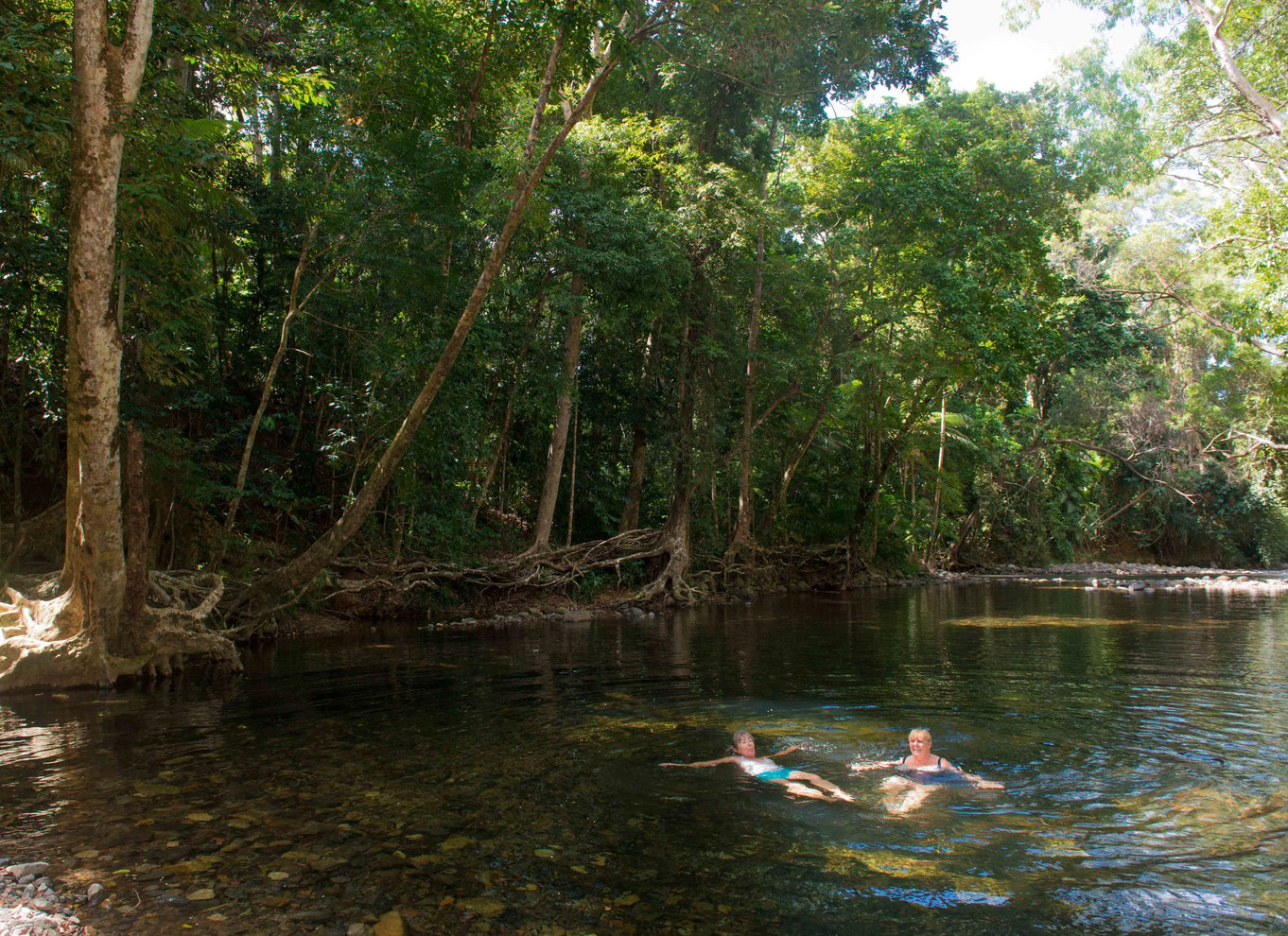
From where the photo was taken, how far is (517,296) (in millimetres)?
20141

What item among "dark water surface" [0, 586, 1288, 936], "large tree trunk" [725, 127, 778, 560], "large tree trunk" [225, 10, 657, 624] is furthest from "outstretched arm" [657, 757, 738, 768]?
"large tree trunk" [725, 127, 778, 560]

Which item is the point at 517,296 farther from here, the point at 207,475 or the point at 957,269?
the point at 957,269

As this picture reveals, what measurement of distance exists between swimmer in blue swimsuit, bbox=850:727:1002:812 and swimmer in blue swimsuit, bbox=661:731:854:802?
1.33 ft

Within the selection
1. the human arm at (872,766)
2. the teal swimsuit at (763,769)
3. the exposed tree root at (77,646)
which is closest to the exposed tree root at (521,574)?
the exposed tree root at (77,646)

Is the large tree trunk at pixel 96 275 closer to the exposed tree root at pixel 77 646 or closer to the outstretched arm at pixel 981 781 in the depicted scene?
the exposed tree root at pixel 77 646

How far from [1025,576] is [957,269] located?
566 inches

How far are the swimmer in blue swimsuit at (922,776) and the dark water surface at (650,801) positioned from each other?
0.58 ft

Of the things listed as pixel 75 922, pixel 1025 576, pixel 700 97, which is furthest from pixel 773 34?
pixel 1025 576

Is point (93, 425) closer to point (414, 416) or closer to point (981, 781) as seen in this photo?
point (414, 416)

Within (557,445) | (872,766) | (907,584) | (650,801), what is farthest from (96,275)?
(907,584)

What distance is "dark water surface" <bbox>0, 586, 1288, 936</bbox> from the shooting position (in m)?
4.52

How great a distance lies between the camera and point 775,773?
6.88 m

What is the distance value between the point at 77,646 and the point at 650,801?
24.8ft

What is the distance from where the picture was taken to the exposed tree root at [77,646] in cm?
1006
